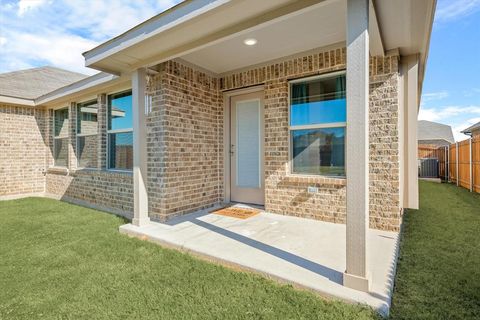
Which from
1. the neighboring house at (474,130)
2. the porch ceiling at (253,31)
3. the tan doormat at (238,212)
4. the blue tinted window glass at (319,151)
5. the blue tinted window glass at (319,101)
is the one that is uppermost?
the neighboring house at (474,130)

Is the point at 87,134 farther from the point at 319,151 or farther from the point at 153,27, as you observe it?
the point at 319,151

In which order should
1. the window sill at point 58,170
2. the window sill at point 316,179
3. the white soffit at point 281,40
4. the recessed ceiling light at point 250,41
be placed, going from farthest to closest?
the window sill at point 58,170 < the window sill at point 316,179 < the recessed ceiling light at point 250,41 < the white soffit at point 281,40

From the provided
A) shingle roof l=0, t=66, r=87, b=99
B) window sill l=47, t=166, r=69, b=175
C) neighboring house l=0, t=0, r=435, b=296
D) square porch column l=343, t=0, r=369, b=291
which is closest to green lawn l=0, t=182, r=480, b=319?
square porch column l=343, t=0, r=369, b=291

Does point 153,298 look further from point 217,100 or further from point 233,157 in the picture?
point 217,100

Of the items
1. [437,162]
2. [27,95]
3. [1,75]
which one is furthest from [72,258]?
[437,162]

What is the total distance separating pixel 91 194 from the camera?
6008 mm

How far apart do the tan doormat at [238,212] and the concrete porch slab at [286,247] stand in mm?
154

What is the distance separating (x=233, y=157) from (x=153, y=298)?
11.5ft

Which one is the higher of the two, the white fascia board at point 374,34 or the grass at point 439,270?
the white fascia board at point 374,34

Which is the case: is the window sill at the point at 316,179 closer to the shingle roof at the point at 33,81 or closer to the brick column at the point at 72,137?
the brick column at the point at 72,137

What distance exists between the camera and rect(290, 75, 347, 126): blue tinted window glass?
13.6 feet

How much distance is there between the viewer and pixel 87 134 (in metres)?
6.50

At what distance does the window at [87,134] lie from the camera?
20.5ft

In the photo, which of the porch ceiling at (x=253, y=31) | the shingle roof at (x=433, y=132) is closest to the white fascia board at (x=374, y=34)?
the porch ceiling at (x=253, y=31)
